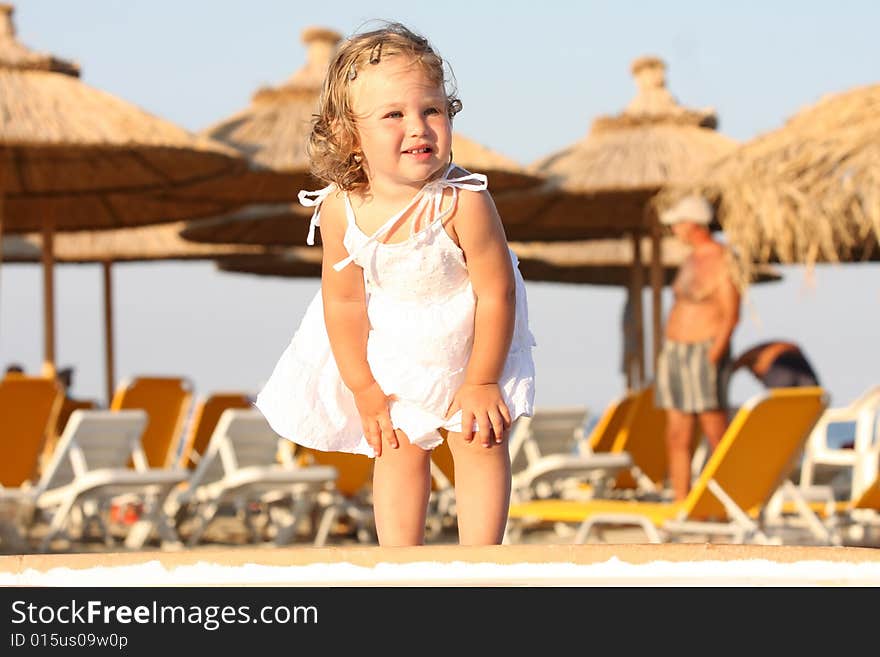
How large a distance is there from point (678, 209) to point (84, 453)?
3102mm

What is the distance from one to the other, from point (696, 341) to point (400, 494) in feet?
16.7

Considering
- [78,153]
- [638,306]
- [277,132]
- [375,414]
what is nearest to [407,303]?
[375,414]

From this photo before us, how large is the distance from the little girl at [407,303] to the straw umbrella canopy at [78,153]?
701 centimetres

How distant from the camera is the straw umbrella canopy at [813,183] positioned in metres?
7.54

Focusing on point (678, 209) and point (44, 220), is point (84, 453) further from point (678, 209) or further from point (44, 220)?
point (44, 220)

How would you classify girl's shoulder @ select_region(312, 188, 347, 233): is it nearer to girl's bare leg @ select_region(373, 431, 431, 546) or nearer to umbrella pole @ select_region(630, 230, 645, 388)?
girl's bare leg @ select_region(373, 431, 431, 546)

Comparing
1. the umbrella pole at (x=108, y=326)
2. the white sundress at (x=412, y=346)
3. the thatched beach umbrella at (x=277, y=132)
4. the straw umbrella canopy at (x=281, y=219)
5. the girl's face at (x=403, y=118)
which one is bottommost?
the umbrella pole at (x=108, y=326)

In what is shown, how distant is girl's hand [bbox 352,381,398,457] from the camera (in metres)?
2.30

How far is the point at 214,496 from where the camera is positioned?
24.2 ft

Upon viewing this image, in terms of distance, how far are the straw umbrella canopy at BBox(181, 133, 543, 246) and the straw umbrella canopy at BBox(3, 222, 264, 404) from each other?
2432 mm

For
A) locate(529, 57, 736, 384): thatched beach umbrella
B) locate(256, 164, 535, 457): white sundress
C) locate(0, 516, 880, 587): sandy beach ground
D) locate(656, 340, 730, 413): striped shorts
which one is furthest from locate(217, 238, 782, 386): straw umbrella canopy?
locate(0, 516, 880, 587): sandy beach ground

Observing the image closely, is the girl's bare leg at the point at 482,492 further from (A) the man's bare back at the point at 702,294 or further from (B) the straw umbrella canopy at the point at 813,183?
(B) the straw umbrella canopy at the point at 813,183

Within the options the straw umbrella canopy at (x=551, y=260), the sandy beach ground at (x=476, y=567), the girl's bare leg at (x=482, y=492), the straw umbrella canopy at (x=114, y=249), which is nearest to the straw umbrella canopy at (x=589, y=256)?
the straw umbrella canopy at (x=551, y=260)
